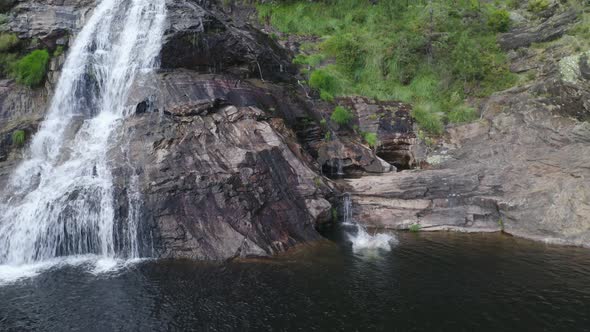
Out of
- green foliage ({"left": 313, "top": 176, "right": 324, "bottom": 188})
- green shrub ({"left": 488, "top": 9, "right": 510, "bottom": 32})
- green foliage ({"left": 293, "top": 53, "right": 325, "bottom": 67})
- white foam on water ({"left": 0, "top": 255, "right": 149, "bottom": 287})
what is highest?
green shrub ({"left": 488, "top": 9, "right": 510, "bottom": 32})

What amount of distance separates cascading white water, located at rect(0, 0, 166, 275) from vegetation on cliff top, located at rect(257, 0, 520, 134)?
1109 cm

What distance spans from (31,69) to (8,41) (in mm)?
2392

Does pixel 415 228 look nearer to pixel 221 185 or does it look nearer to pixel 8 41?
pixel 221 185

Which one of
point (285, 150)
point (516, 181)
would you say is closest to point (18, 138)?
point (285, 150)

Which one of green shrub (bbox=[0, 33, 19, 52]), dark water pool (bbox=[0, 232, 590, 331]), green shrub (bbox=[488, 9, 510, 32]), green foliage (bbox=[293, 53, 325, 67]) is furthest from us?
green shrub (bbox=[488, 9, 510, 32])

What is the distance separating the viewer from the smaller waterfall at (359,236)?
16000mm

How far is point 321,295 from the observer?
11383mm

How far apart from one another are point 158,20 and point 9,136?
9.33 m

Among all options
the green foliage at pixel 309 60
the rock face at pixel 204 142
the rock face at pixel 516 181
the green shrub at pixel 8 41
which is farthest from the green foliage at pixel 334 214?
the green shrub at pixel 8 41

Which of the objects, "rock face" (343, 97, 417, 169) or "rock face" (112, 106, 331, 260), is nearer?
"rock face" (112, 106, 331, 260)

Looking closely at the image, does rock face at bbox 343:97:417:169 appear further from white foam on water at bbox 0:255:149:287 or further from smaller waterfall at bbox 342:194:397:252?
white foam on water at bbox 0:255:149:287

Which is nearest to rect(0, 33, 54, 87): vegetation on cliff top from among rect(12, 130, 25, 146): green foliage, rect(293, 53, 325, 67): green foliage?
rect(12, 130, 25, 146): green foliage

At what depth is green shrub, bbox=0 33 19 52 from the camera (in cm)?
2052

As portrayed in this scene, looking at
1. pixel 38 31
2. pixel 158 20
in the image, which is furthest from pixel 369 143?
pixel 38 31
